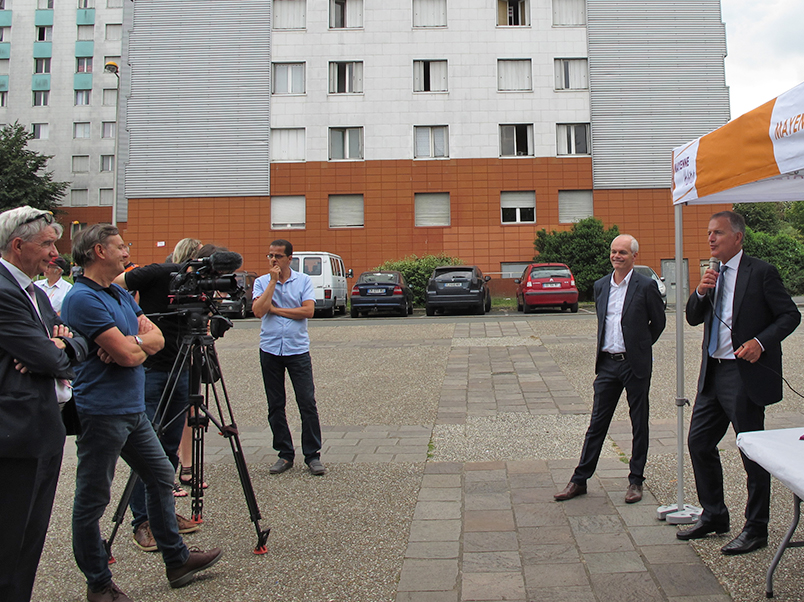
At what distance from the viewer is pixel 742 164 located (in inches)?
141

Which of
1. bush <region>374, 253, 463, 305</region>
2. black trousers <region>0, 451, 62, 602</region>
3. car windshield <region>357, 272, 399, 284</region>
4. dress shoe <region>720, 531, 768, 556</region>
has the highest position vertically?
bush <region>374, 253, 463, 305</region>

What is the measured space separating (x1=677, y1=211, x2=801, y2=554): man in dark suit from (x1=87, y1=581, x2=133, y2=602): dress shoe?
2966mm

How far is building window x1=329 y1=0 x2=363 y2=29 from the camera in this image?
32.2 m

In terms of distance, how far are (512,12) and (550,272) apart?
57.8ft

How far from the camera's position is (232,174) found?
1264 inches

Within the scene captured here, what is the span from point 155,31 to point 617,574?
1360 inches

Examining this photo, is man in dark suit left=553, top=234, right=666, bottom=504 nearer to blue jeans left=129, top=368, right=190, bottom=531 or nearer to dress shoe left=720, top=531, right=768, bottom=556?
dress shoe left=720, top=531, right=768, bottom=556

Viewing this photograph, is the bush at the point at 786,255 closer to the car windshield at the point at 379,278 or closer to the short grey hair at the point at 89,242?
the car windshield at the point at 379,278

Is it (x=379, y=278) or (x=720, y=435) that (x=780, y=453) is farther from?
(x=379, y=278)

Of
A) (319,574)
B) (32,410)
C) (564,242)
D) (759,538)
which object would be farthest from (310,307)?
(564,242)

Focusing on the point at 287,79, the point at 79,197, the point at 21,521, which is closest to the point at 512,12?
the point at 287,79

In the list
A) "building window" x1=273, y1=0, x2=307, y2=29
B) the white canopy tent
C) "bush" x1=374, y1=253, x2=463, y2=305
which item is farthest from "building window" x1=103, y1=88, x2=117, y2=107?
the white canopy tent

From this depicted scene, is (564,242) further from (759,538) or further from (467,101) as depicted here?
(759,538)

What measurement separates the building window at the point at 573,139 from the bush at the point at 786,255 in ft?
28.4
